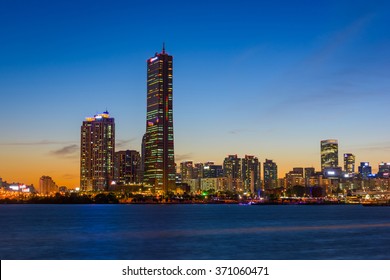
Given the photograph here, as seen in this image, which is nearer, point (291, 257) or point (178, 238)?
point (291, 257)

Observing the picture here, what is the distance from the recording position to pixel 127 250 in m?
51.0
